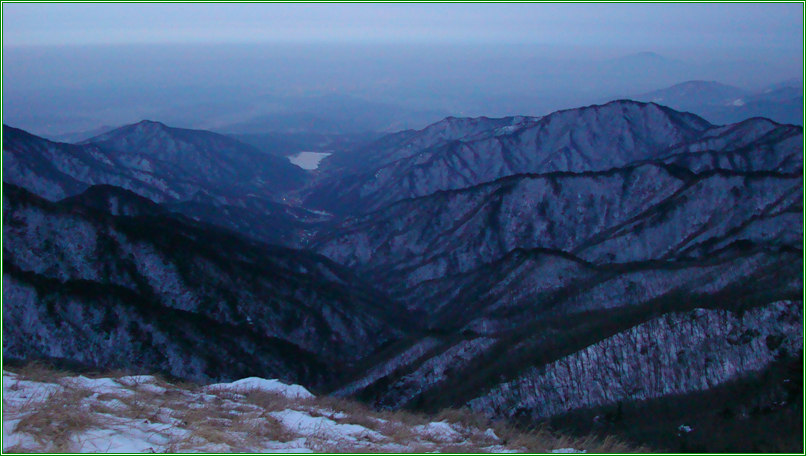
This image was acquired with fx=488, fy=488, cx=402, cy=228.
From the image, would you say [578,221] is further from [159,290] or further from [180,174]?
[180,174]

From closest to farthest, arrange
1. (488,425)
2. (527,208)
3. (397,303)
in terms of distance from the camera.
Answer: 1. (488,425)
2. (397,303)
3. (527,208)

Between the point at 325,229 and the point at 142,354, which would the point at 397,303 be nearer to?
the point at 142,354

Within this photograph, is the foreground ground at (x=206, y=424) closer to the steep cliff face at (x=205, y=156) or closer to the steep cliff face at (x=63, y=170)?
the steep cliff face at (x=63, y=170)

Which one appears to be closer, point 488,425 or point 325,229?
point 488,425

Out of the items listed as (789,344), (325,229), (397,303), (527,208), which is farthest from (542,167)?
(789,344)

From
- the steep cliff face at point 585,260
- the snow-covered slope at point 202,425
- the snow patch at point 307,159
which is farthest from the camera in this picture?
the snow patch at point 307,159

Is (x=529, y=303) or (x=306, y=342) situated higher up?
(x=529, y=303)

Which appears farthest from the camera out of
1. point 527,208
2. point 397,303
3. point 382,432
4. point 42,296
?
point 527,208

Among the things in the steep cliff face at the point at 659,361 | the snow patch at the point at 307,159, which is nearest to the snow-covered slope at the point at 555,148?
the snow patch at the point at 307,159

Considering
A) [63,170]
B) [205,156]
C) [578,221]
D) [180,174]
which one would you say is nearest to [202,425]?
[578,221]
